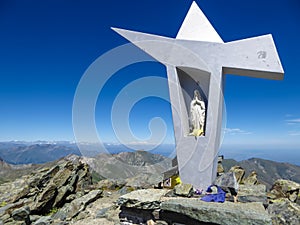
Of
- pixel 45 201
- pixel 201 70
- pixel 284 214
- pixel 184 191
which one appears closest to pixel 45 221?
pixel 45 201

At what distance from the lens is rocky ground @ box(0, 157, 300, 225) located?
16.1 feet

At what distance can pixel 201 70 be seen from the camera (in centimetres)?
830

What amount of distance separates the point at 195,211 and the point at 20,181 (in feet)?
50.9

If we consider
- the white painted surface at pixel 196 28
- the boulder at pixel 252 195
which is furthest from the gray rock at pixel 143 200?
the white painted surface at pixel 196 28

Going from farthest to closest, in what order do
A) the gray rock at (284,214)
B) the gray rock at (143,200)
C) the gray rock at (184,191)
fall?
1. the gray rock at (184,191)
2. the gray rock at (143,200)
3. the gray rock at (284,214)

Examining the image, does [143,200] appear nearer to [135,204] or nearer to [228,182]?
[135,204]

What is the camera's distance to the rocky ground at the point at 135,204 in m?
4.89

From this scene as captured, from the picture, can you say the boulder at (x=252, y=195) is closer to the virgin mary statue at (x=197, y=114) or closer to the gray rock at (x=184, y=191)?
the gray rock at (x=184, y=191)

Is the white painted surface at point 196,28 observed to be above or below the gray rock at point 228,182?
above

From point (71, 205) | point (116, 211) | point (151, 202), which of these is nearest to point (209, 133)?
point (151, 202)

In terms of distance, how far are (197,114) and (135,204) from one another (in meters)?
A: 4.35

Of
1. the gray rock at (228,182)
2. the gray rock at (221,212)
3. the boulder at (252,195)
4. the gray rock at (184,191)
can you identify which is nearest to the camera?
the gray rock at (221,212)

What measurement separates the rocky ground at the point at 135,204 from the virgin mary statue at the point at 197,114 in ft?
7.66

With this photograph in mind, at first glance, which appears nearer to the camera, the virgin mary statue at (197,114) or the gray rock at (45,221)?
the gray rock at (45,221)
